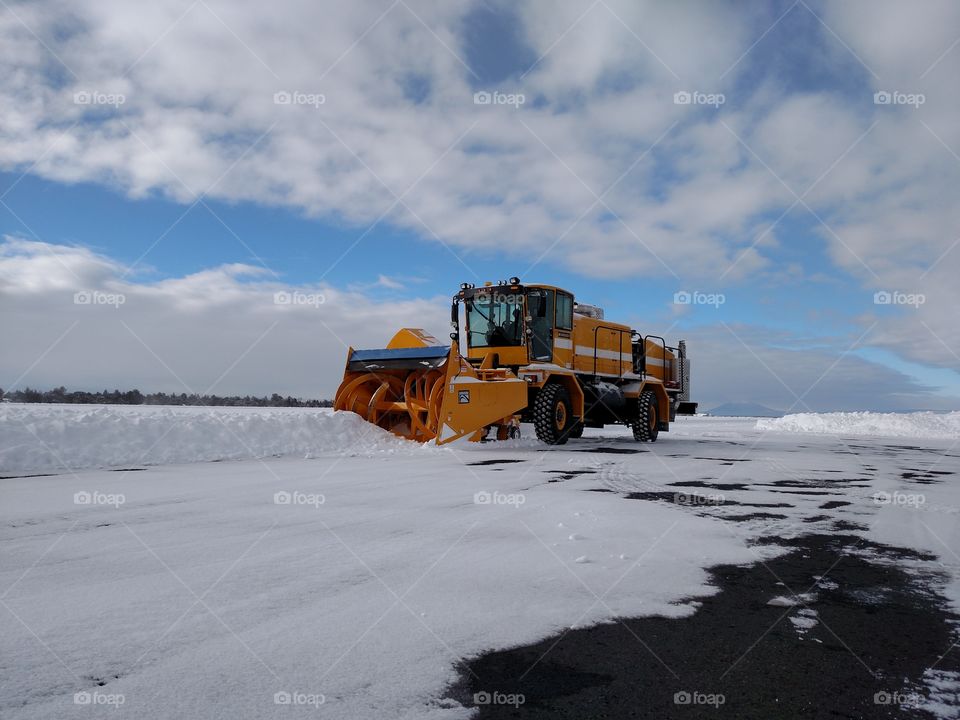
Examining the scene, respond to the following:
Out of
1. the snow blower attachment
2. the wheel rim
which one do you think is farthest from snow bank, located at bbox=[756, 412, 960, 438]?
the snow blower attachment

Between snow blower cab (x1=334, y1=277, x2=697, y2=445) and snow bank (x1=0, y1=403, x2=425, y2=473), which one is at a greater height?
snow blower cab (x1=334, y1=277, x2=697, y2=445)

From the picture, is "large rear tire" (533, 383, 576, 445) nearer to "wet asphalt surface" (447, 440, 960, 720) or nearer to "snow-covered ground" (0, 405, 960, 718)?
"snow-covered ground" (0, 405, 960, 718)

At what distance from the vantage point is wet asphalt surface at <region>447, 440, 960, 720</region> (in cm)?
206

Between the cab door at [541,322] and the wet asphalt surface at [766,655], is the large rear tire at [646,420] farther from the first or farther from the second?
the wet asphalt surface at [766,655]

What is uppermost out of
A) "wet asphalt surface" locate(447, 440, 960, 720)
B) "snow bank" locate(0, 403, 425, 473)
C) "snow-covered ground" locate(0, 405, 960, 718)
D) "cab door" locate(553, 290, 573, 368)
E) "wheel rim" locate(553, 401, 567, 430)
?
"cab door" locate(553, 290, 573, 368)

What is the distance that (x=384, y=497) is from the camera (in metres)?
6.03

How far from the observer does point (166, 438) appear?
1038 cm

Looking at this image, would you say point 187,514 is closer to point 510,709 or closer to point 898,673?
point 510,709

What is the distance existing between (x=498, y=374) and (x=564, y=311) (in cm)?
280

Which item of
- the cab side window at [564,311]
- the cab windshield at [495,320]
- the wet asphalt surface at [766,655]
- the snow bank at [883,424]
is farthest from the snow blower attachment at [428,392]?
the snow bank at [883,424]

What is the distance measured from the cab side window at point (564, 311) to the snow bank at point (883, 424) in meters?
19.4

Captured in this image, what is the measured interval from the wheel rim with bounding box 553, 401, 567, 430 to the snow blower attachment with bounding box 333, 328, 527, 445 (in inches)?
35.3

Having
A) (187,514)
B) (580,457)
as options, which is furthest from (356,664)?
(580,457)

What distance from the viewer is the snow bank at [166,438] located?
8.98m
